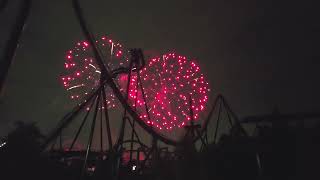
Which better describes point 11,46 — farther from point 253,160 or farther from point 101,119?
point 253,160

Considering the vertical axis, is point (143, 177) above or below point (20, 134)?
below

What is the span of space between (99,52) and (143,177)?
453cm

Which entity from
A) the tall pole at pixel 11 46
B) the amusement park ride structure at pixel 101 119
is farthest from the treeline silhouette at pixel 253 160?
the tall pole at pixel 11 46

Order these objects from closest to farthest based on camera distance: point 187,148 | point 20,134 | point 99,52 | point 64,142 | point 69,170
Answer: point 20,134 < point 69,170 < point 99,52 < point 187,148 < point 64,142

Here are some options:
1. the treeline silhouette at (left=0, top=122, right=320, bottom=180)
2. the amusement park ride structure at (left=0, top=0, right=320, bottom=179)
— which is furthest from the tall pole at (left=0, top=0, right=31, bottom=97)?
the treeline silhouette at (left=0, top=122, right=320, bottom=180)

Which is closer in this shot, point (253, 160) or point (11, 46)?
point (11, 46)

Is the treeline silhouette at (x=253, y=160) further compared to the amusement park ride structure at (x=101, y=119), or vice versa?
the treeline silhouette at (x=253, y=160)

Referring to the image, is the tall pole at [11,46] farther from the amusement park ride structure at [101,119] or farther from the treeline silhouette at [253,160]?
the treeline silhouette at [253,160]

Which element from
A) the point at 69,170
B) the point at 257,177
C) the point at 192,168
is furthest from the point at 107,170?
the point at 257,177

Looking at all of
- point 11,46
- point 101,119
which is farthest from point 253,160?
point 11,46

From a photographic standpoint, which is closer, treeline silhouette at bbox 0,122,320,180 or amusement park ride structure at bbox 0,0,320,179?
amusement park ride structure at bbox 0,0,320,179

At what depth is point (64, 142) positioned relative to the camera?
6456 centimetres

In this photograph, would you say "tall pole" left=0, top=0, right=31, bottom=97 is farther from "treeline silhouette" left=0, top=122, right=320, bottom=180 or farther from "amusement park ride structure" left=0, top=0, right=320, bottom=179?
"treeline silhouette" left=0, top=122, right=320, bottom=180

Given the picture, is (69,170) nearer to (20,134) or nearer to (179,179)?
(20,134)
